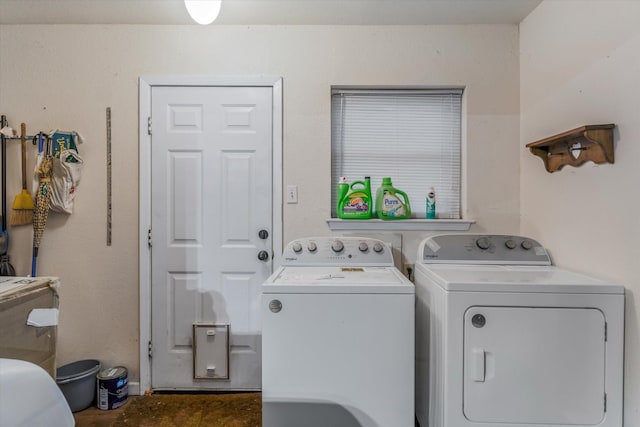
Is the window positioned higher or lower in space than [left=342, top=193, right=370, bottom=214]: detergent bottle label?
higher

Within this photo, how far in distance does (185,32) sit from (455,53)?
1701 mm

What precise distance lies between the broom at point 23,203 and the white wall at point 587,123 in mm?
3032

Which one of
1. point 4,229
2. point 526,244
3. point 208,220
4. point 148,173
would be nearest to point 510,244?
point 526,244

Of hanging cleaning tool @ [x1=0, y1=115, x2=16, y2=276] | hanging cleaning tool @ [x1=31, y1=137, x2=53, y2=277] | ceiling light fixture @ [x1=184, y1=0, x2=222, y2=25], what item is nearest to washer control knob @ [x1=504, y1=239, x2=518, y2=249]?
ceiling light fixture @ [x1=184, y1=0, x2=222, y2=25]

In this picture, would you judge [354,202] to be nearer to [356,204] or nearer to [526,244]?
[356,204]

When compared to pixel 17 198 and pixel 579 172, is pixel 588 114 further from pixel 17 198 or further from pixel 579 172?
pixel 17 198

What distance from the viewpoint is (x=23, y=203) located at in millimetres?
2088

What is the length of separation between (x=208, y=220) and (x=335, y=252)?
839 mm

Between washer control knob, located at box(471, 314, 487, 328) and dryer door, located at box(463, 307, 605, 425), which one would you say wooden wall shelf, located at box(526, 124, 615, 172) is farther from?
washer control knob, located at box(471, 314, 487, 328)

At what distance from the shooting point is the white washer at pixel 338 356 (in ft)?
4.52

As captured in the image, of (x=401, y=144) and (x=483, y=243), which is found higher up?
(x=401, y=144)

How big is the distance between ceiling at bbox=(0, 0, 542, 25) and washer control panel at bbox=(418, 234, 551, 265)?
1.32 metres

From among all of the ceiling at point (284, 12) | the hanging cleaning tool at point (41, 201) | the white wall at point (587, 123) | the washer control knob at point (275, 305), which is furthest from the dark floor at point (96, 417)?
the white wall at point (587, 123)

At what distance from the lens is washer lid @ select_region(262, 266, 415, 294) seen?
1395 mm
